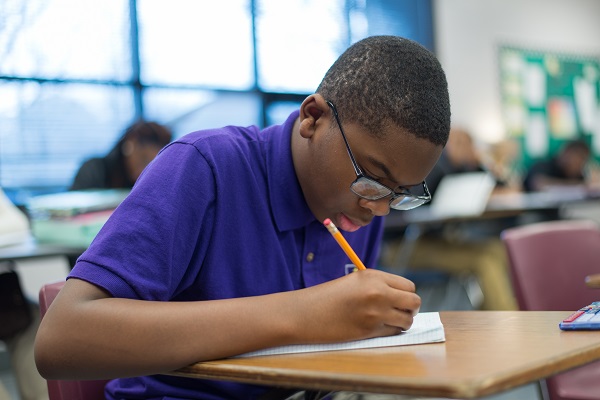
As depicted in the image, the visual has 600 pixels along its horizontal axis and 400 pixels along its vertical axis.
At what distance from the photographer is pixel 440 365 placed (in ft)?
2.33

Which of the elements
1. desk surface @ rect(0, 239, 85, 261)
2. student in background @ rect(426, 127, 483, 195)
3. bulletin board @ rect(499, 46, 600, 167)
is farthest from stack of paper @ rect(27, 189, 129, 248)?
bulletin board @ rect(499, 46, 600, 167)

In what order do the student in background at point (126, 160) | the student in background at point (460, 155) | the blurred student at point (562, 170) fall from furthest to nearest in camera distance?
the blurred student at point (562, 170), the student in background at point (460, 155), the student in background at point (126, 160)

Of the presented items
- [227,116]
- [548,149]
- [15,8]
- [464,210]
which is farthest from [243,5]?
[548,149]

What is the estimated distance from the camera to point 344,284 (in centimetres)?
84

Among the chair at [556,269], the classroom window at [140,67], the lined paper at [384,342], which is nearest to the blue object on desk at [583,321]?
the lined paper at [384,342]

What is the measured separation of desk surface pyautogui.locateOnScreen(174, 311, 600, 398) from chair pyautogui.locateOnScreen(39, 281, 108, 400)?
317 mm

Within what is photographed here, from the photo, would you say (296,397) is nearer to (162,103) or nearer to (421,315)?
(421,315)

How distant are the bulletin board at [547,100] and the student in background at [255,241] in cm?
715

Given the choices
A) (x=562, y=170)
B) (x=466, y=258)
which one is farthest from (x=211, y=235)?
(x=562, y=170)

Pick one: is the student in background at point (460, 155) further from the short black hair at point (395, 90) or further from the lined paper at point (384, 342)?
the lined paper at point (384, 342)

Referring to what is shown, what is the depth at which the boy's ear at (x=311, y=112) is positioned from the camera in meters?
1.05

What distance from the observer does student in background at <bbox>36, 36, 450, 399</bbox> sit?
0.82 meters

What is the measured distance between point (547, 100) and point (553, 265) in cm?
708

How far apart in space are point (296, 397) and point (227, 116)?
4.91m
